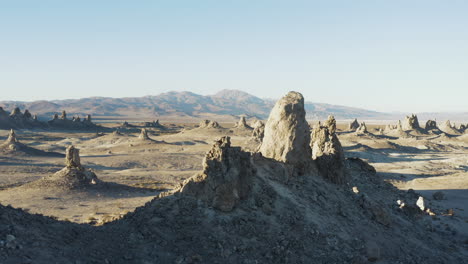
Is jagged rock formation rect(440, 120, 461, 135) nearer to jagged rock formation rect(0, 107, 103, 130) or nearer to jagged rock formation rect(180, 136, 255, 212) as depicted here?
jagged rock formation rect(0, 107, 103, 130)

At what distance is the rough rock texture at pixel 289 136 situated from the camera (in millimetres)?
18594

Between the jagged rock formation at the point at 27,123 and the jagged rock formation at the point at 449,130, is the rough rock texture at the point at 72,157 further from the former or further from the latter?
the jagged rock formation at the point at 449,130

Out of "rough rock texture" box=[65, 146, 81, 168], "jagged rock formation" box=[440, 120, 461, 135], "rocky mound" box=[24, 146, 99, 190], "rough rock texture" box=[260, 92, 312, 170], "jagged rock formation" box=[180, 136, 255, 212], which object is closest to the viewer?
"jagged rock formation" box=[180, 136, 255, 212]

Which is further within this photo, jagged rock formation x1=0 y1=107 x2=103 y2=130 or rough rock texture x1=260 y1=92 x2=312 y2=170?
jagged rock formation x1=0 y1=107 x2=103 y2=130

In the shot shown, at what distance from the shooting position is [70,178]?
31547 millimetres

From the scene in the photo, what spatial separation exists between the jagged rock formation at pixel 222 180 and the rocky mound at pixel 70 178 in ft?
66.1

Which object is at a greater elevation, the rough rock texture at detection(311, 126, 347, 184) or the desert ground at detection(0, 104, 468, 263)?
the rough rock texture at detection(311, 126, 347, 184)

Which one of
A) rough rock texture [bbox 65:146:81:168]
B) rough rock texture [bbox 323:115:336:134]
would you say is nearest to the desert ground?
rough rock texture [bbox 65:146:81:168]

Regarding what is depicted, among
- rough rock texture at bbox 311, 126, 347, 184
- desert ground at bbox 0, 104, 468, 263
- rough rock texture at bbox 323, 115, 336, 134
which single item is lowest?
desert ground at bbox 0, 104, 468, 263

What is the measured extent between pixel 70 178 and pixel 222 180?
21.8m

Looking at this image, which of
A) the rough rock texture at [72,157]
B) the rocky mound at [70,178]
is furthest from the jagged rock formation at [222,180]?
the rough rock texture at [72,157]

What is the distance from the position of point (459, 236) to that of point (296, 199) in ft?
34.1

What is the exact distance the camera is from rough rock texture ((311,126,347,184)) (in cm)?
2131

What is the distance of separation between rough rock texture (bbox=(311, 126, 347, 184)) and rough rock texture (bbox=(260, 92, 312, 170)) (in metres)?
2.52
